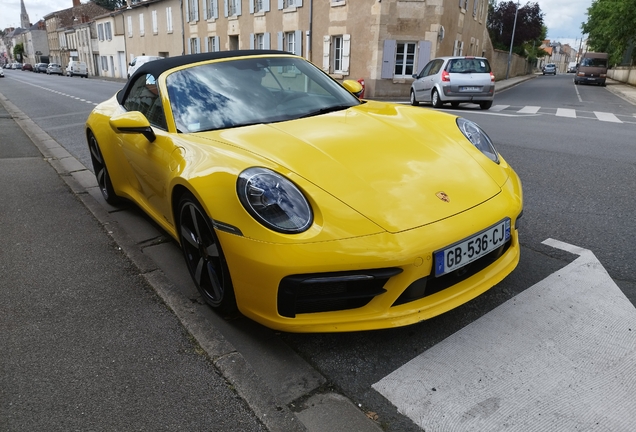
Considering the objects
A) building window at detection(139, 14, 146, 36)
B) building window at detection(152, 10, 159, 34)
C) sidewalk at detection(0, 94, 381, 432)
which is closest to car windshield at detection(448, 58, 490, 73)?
sidewalk at detection(0, 94, 381, 432)

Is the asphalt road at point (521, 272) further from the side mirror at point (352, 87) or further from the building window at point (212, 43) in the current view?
the building window at point (212, 43)

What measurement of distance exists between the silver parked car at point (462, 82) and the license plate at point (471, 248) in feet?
41.6

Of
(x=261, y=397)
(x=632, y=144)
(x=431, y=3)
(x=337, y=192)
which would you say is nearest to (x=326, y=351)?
(x=261, y=397)

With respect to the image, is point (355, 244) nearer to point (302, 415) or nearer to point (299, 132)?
point (302, 415)

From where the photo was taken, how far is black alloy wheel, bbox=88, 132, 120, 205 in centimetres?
438

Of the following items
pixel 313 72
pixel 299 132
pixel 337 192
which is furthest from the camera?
pixel 313 72

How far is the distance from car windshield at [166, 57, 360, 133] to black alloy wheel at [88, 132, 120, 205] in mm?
1630

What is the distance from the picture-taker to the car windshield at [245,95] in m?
2.91

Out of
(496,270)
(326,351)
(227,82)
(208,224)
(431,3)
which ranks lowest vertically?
(326,351)

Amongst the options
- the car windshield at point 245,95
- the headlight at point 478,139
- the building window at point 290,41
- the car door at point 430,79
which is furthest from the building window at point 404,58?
the headlight at point 478,139

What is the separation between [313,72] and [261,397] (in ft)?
8.30

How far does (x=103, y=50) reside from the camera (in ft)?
178

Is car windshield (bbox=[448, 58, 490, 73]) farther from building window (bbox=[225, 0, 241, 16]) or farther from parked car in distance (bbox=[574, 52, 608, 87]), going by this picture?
parked car in distance (bbox=[574, 52, 608, 87])

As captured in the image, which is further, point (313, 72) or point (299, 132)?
point (313, 72)
